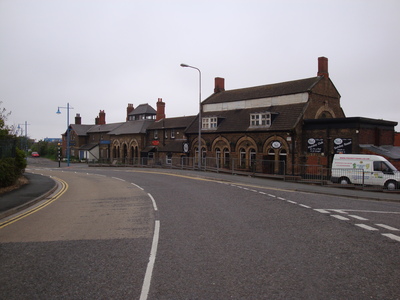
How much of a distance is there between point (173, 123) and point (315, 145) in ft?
83.2

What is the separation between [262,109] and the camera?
35719 mm

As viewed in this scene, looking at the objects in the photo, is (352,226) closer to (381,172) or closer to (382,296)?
(382,296)

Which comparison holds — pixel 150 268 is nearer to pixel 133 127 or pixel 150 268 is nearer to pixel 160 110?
pixel 160 110

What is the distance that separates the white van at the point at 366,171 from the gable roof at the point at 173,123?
2687 centimetres

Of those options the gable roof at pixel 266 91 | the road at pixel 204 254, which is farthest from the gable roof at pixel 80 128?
the road at pixel 204 254

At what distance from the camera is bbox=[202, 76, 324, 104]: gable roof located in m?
32.9

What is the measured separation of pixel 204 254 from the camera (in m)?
6.70

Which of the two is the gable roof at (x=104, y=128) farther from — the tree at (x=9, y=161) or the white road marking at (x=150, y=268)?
the white road marking at (x=150, y=268)

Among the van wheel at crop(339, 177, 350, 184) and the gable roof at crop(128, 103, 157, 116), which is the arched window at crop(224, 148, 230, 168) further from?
the gable roof at crop(128, 103, 157, 116)

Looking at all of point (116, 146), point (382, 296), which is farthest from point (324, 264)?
point (116, 146)

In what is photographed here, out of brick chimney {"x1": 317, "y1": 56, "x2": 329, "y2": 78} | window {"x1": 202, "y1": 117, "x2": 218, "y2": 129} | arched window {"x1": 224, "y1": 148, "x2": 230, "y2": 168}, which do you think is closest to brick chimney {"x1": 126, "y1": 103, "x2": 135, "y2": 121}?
window {"x1": 202, "y1": 117, "x2": 218, "y2": 129}

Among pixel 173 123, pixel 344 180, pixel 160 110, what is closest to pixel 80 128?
pixel 160 110

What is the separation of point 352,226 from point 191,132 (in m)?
32.7

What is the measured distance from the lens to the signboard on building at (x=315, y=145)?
29.7m
